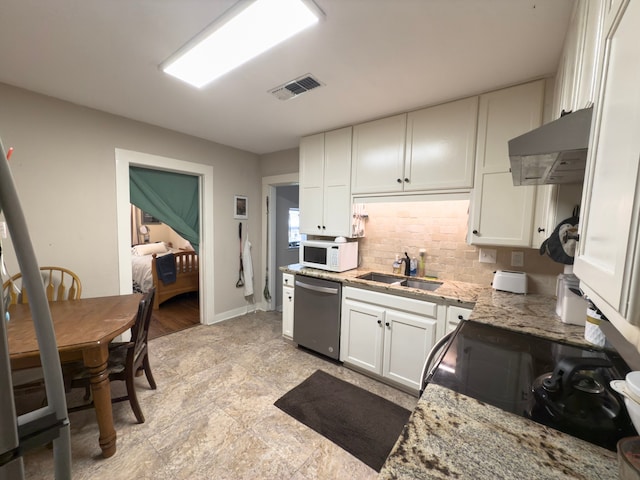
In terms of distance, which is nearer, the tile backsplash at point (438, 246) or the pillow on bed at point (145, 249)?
the tile backsplash at point (438, 246)

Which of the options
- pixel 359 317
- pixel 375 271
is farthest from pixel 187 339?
pixel 375 271

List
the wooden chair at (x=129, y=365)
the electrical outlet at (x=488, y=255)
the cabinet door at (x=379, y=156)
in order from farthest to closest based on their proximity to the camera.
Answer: the cabinet door at (x=379, y=156)
the electrical outlet at (x=488, y=255)
the wooden chair at (x=129, y=365)

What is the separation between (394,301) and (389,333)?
289 mm

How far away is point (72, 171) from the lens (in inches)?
89.6

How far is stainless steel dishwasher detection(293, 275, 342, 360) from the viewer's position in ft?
8.14

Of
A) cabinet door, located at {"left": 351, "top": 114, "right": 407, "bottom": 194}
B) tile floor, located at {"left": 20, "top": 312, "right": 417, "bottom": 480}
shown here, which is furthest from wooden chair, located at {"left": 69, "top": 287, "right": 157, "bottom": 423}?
cabinet door, located at {"left": 351, "top": 114, "right": 407, "bottom": 194}

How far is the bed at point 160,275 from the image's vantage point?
149 inches

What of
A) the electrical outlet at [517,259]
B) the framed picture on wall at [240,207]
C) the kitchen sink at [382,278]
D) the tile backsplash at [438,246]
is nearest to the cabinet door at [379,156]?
the tile backsplash at [438,246]

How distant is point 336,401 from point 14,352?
6.35ft

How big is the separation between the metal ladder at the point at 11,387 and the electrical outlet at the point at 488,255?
8.49ft

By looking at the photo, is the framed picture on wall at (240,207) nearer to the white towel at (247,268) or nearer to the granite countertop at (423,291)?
the white towel at (247,268)

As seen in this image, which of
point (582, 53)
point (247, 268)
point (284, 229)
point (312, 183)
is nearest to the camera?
point (582, 53)

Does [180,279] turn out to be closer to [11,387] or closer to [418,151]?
[418,151]

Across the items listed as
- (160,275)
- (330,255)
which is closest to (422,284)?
(330,255)
